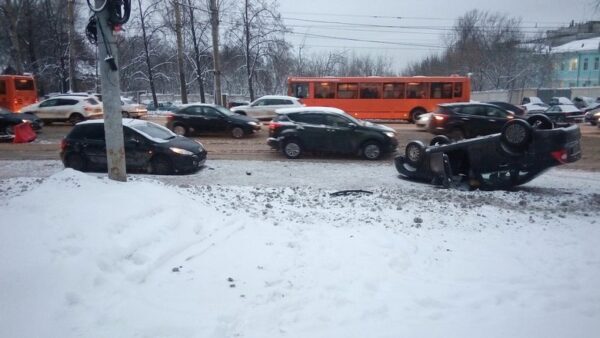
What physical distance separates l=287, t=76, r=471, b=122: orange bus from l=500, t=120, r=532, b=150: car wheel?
1730 centimetres

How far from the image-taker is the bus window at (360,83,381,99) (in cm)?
2609

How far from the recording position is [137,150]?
11.7 metres

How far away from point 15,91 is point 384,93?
74.8 ft

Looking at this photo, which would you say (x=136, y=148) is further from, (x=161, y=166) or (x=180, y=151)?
(x=180, y=151)

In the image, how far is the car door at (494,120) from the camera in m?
16.8

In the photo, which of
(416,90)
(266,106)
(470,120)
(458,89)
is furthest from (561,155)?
(458,89)

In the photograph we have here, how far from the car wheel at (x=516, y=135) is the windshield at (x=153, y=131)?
862 cm

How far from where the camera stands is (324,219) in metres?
6.58

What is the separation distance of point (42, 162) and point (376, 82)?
18.4 m

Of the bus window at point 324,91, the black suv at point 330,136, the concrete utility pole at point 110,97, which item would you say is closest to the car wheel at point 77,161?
the concrete utility pole at point 110,97

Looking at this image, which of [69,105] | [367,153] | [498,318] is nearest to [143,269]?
[498,318]

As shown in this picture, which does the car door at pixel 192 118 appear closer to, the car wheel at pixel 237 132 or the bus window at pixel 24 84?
the car wheel at pixel 237 132

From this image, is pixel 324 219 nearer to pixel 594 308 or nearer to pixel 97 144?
pixel 594 308

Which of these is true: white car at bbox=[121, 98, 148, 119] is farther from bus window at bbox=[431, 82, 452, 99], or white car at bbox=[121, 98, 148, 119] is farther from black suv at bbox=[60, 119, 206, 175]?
bus window at bbox=[431, 82, 452, 99]
